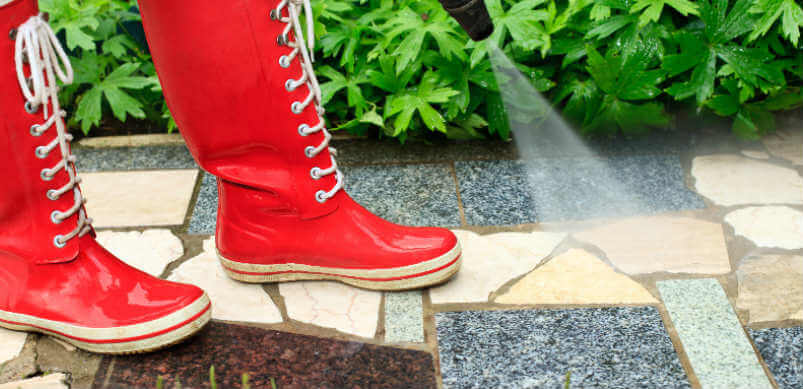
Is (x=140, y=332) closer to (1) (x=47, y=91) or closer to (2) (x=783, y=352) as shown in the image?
(1) (x=47, y=91)

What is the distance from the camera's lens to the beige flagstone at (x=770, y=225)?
6.29ft

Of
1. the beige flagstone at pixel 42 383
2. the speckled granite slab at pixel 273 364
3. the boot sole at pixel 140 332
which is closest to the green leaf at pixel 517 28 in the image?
the speckled granite slab at pixel 273 364

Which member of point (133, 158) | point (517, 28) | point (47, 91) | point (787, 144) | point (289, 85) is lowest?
point (787, 144)

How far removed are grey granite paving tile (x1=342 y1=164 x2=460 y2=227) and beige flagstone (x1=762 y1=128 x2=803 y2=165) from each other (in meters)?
1.08

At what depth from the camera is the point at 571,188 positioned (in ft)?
7.32

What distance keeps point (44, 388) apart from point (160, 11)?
2.54 feet

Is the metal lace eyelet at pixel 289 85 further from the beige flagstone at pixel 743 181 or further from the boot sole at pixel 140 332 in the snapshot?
the beige flagstone at pixel 743 181

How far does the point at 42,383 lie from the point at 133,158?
1182mm

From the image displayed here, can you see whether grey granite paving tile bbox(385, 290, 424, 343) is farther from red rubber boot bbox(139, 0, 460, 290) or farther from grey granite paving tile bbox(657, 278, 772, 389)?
grey granite paving tile bbox(657, 278, 772, 389)

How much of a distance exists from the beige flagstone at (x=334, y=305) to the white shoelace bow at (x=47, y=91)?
0.49 m

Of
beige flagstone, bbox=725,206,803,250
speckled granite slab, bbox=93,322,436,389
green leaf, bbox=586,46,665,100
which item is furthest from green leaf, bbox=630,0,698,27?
speckled granite slab, bbox=93,322,436,389

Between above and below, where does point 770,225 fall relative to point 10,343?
below

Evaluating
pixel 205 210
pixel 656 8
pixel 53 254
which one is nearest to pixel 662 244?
pixel 656 8

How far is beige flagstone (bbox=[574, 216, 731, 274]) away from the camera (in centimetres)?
183
